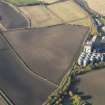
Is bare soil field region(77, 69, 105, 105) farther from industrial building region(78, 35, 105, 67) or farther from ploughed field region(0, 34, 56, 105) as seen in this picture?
ploughed field region(0, 34, 56, 105)

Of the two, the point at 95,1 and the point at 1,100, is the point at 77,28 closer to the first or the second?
the point at 95,1

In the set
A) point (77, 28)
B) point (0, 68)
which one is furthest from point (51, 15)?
point (0, 68)

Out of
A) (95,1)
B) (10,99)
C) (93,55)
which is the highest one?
(10,99)

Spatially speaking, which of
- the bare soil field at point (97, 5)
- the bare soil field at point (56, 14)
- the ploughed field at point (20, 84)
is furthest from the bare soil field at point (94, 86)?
the bare soil field at point (97, 5)

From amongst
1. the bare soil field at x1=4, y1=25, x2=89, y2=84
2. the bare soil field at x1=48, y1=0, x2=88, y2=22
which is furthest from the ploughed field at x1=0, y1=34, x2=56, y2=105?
the bare soil field at x1=48, y1=0, x2=88, y2=22

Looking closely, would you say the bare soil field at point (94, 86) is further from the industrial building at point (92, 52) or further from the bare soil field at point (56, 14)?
the bare soil field at point (56, 14)

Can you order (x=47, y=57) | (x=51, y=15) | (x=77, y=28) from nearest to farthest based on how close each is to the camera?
(x=47, y=57), (x=77, y=28), (x=51, y=15)

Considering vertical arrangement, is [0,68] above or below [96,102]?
above
